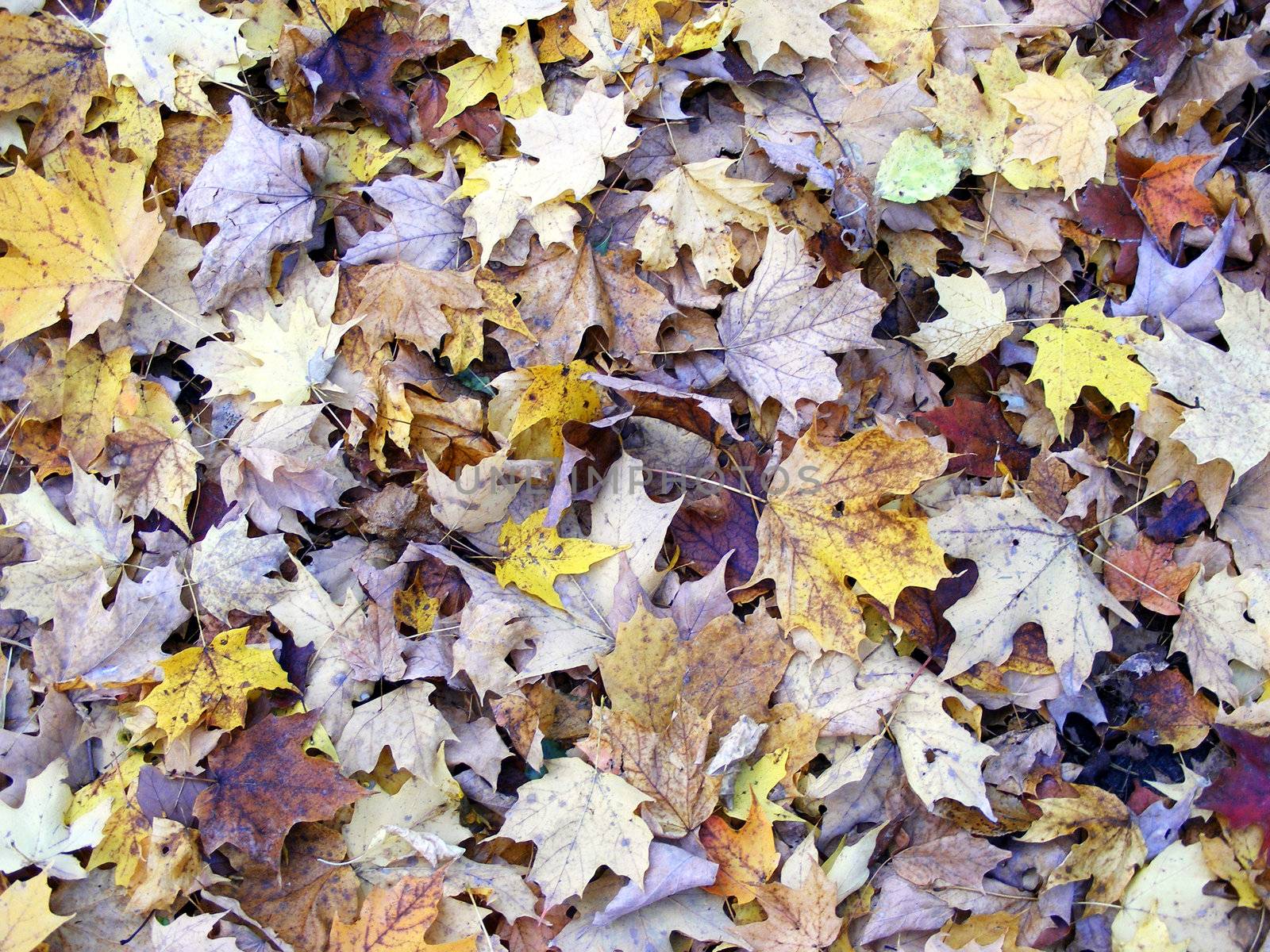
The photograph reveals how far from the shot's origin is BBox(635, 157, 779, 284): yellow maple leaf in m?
2.16

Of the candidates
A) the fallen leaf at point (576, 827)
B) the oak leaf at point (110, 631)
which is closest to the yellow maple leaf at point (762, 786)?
the fallen leaf at point (576, 827)

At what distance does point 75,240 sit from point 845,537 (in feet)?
6.60

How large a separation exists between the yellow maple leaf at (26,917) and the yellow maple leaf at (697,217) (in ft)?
6.40

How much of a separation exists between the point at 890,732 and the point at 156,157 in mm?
2365

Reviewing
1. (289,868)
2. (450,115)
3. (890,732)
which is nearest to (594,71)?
(450,115)

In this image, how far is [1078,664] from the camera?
1910mm

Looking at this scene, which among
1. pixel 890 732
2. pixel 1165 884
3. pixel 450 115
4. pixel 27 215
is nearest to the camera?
pixel 1165 884

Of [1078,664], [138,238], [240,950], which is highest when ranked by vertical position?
[138,238]

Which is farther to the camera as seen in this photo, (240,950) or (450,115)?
(450,115)

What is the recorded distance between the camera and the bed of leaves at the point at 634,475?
1.88 metres

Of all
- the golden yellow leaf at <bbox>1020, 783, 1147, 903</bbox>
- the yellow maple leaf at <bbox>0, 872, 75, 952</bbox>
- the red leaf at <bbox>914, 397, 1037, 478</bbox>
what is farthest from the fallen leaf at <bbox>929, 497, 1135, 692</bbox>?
the yellow maple leaf at <bbox>0, 872, 75, 952</bbox>

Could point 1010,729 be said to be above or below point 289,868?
above

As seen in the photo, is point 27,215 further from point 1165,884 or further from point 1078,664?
point 1165,884

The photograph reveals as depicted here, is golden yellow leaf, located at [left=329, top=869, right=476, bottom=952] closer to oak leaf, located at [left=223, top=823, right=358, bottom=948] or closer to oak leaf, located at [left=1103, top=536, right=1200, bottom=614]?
oak leaf, located at [left=223, top=823, right=358, bottom=948]
